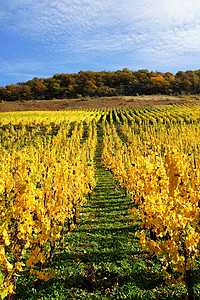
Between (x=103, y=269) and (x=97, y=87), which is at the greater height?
(x=97, y=87)

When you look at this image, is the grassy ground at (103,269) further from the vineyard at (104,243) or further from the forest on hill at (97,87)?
the forest on hill at (97,87)

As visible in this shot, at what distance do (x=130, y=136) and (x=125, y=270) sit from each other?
84.2 ft

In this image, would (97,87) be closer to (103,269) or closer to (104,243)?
(104,243)

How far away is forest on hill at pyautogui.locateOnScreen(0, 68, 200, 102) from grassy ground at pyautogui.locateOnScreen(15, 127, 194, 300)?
73427 millimetres

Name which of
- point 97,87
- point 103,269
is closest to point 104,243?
point 103,269

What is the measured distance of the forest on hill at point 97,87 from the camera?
7994 cm

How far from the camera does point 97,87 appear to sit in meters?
87.1

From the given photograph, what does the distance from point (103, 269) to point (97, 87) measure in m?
88.0

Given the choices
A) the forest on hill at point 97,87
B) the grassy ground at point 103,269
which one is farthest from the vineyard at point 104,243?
the forest on hill at point 97,87

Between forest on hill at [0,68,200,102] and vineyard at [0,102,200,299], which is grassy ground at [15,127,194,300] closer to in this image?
vineyard at [0,102,200,299]

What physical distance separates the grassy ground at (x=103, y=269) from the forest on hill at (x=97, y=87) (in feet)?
241

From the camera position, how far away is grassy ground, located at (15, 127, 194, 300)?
4.38m

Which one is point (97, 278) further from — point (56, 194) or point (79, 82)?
point (79, 82)

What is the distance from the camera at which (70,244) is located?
21.9 ft
